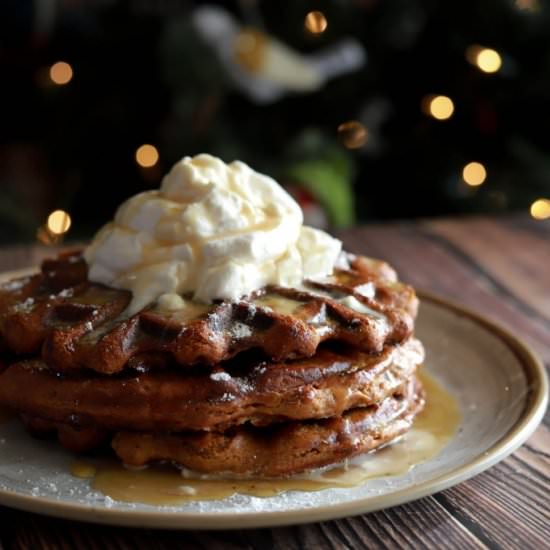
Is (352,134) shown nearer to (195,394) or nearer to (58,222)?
(58,222)

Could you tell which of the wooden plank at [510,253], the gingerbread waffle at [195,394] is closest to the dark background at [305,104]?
the wooden plank at [510,253]

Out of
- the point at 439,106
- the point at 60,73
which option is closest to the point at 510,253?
the point at 439,106

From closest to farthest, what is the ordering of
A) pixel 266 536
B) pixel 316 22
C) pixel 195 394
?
1. pixel 266 536
2. pixel 195 394
3. pixel 316 22

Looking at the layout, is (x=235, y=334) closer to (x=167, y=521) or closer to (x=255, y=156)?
(x=167, y=521)

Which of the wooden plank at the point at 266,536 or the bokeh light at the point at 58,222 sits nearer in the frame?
the wooden plank at the point at 266,536

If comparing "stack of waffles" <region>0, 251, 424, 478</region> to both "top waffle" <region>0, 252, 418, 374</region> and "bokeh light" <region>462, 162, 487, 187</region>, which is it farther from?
"bokeh light" <region>462, 162, 487, 187</region>

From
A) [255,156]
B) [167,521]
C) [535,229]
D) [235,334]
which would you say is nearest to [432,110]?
[255,156]

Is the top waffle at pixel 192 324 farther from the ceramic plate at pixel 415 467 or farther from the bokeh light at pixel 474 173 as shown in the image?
the bokeh light at pixel 474 173
